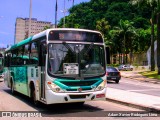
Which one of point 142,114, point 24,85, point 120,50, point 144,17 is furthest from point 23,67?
point 144,17

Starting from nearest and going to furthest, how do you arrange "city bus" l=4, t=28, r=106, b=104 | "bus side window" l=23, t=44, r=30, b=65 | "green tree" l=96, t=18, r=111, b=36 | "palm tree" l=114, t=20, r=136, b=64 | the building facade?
"city bus" l=4, t=28, r=106, b=104 < "bus side window" l=23, t=44, r=30, b=65 < the building facade < "palm tree" l=114, t=20, r=136, b=64 < "green tree" l=96, t=18, r=111, b=36

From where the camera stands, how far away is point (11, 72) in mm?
19266

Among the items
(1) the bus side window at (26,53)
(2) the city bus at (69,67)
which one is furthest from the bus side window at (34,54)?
(1) the bus side window at (26,53)

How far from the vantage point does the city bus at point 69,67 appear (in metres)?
11.7

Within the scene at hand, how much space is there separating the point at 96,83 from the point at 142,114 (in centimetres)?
202

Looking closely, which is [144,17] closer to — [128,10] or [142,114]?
[128,10]

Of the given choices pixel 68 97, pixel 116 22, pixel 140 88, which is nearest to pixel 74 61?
pixel 68 97

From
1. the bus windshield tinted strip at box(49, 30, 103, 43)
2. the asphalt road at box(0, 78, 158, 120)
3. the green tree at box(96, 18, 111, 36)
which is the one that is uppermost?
the green tree at box(96, 18, 111, 36)

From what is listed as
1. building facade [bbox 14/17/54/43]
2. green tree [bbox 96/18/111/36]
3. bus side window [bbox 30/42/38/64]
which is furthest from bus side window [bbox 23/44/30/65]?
green tree [bbox 96/18/111/36]

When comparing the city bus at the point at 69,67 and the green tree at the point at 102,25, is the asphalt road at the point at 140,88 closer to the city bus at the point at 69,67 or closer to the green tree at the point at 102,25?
the city bus at the point at 69,67

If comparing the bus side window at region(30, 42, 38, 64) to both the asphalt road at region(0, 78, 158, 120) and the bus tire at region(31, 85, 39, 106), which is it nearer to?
the bus tire at region(31, 85, 39, 106)

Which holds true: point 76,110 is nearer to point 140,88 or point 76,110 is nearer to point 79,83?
point 79,83

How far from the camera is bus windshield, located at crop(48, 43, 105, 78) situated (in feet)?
38.7

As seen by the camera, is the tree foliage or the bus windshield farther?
the tree foliage
